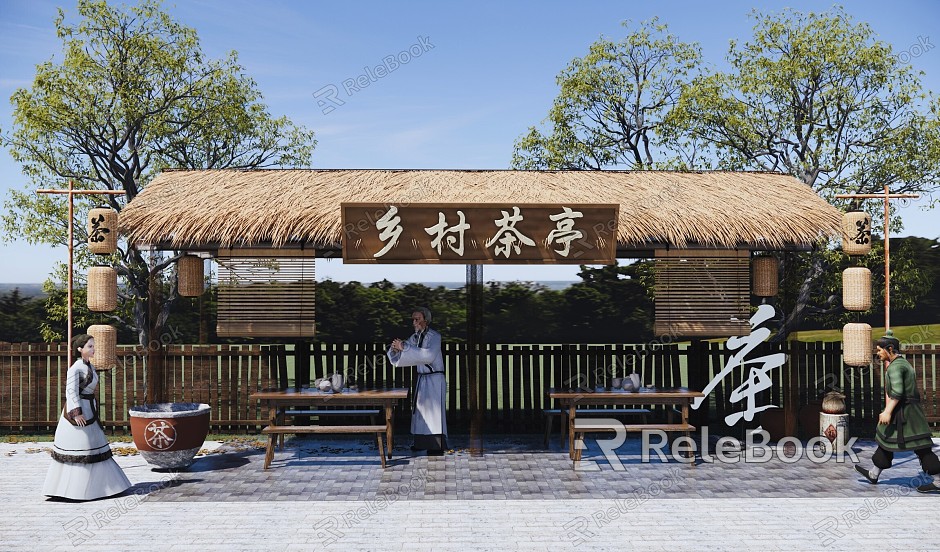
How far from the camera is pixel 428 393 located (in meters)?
8.83

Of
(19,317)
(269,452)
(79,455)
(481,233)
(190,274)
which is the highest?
(481,233)

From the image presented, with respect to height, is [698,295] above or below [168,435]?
above

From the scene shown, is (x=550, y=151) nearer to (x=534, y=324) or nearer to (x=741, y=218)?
(x=741, y=218)

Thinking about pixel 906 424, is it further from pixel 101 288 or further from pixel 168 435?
pixel 101 288

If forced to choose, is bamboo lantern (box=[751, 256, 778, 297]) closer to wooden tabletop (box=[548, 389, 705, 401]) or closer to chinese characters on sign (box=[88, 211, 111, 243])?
wooden tabletop (box=[548, 389, 705, 401])

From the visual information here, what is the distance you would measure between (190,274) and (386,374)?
9.33 ft

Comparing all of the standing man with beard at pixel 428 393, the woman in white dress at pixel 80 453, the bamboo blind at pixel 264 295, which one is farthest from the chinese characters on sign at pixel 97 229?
the standing man with beard at pixel 428 393

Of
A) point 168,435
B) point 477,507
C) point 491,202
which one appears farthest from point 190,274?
point 477,507

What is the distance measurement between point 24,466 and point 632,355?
24.0 ft

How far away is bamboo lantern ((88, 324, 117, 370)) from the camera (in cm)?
823

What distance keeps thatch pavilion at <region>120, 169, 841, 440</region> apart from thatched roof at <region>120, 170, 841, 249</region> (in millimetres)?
12

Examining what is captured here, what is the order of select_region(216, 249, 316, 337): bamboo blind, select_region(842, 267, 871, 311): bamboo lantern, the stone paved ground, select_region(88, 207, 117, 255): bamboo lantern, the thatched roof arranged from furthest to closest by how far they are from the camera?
select_region(216, 249, 316, 337): bamboo blind
select_region(842, 267, 871, 311): bamboo lantern
the thatched roof
select_region(88, 207, 117, 255): bamboo lantern
the stone paved ground

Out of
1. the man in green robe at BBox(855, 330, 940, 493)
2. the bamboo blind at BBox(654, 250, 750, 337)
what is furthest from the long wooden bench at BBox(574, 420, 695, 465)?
the man in green robe at BBox(855, 330, 940, 493)

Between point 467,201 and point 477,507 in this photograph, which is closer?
point 477,507
